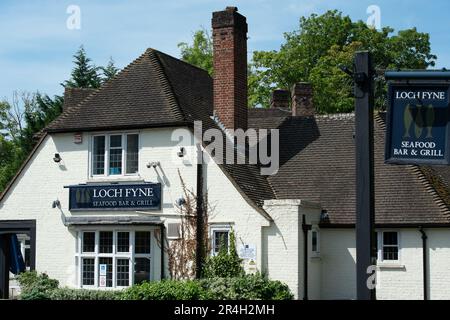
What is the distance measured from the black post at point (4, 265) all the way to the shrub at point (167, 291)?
6.28 meters

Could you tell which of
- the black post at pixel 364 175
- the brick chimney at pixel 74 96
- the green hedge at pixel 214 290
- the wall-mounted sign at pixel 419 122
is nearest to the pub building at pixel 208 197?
the green hedge at pixel 214 290

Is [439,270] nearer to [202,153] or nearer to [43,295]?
[202,153]

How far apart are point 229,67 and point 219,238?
229 inches

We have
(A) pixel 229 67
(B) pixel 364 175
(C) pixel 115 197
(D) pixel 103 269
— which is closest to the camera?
(B) pixel 364 175

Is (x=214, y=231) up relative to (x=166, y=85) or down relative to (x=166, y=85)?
down

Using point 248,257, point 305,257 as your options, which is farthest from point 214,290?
point 305,257

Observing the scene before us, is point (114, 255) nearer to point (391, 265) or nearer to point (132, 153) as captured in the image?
point (132, 153)

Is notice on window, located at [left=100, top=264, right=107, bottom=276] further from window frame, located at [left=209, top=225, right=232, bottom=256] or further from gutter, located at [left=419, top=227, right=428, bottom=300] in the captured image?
gutter, located at [left=419, top=227, right=428, bottom=300]

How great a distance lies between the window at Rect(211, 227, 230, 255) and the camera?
2167cm

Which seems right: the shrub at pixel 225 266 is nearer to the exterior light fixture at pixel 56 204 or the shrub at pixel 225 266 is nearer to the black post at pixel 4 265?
the exterior light fixture at pixel 56 204

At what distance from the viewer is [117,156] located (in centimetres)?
2325

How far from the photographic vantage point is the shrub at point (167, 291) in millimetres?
19453

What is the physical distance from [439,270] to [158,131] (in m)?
9.18

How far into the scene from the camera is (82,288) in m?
22.6
